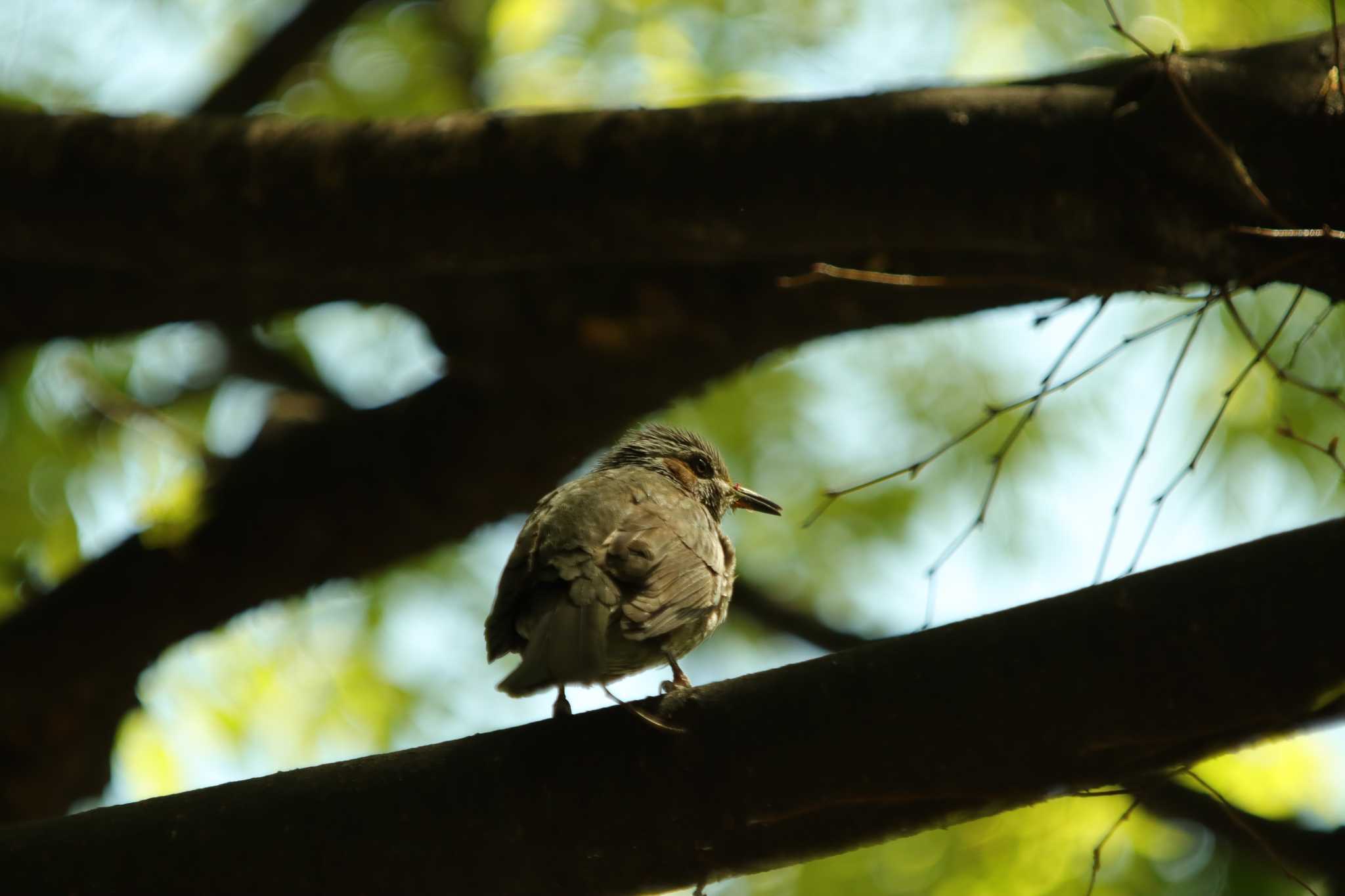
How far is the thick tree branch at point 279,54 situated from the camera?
6273 mm

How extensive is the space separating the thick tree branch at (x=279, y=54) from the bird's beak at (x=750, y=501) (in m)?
3.26

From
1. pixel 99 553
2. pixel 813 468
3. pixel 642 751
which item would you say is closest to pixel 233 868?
pixel 642 751

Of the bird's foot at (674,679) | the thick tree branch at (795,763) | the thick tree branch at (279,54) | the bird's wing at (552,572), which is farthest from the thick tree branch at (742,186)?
the thick tree branch at (279,54)

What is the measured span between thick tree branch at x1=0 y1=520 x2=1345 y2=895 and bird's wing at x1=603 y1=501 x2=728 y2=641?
20.2 inches

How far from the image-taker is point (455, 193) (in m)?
4.32

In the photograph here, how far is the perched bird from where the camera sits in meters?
3.09

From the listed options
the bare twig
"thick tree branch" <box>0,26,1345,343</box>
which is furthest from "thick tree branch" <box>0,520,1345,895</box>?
"thick tree branch" <box>0,26,1345,343</box>

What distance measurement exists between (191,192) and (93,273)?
1.66 meters

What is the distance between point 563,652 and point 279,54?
4521mm

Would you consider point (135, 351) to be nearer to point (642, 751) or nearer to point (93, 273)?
point (93, 273)

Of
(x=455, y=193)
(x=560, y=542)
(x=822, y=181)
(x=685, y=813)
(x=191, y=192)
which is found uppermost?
(x=822, y=181)

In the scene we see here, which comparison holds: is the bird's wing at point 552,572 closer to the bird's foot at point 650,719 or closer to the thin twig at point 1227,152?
the bird's foot at point 650,719

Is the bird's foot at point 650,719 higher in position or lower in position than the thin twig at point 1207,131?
lower

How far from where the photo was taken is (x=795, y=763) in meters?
2.78
